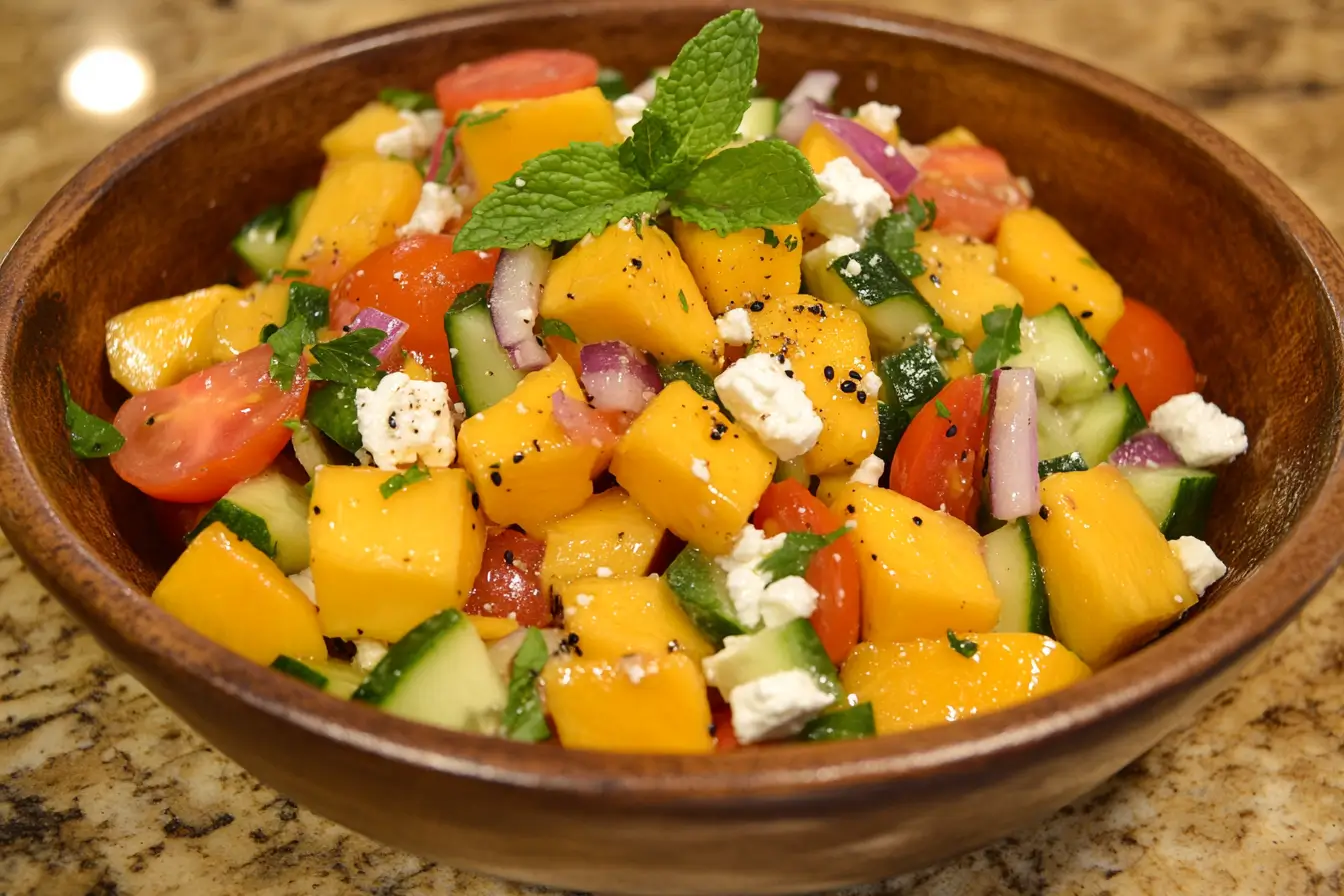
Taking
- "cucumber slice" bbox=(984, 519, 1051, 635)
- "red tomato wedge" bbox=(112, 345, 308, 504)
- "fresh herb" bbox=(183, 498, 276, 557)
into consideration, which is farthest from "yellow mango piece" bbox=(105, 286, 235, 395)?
"cucumber slice" bbox=(984, 519, 1051, 635)

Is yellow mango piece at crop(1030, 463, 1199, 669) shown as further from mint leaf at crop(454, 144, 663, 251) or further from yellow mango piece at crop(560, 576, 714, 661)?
mint leaf at crop(454, 144, 663, 251)

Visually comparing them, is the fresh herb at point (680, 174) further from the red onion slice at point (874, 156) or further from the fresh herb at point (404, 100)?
the fresh herb at point (404, 100)

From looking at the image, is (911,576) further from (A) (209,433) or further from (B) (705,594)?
(A) (209,433)

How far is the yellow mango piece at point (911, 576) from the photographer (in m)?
1.66

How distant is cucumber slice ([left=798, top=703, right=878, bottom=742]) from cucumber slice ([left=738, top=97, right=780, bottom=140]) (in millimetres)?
1348

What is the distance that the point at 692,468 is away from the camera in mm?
1652

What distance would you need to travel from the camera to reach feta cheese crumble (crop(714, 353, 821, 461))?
172 cm

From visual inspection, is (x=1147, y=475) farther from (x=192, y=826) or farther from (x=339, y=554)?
(x=192, y=826)

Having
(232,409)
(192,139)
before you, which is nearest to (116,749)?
(232,409)

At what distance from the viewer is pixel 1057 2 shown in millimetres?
3906

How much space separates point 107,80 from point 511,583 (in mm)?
2582

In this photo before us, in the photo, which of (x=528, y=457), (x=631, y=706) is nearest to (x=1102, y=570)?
(x=631, y=706)

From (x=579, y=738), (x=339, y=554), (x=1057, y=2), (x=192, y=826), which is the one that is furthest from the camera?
(x=1057, y=2)

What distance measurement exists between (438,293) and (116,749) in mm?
926
